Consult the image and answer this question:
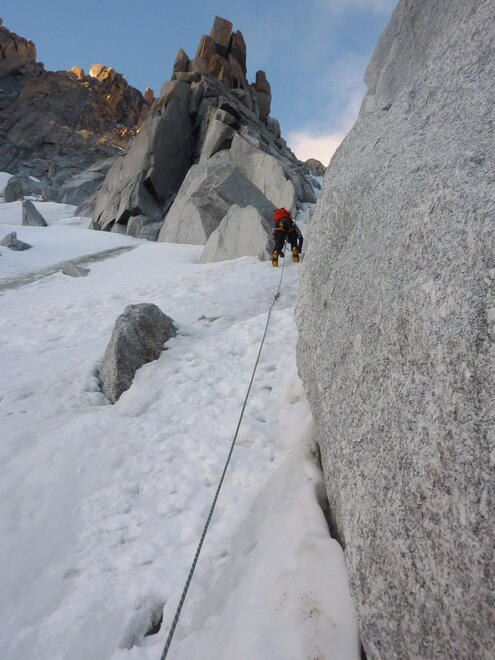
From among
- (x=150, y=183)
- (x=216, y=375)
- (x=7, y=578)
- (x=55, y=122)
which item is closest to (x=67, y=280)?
(x=216, y=375)

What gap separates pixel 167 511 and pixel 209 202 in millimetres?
17404

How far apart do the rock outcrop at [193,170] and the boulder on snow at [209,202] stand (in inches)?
2.0

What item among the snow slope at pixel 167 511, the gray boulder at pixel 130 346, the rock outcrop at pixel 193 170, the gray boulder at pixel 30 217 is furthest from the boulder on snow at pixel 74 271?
the gray boulder at pixel 30 217

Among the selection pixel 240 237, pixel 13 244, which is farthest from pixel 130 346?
pixel 13 244

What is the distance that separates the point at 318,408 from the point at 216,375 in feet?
9.12

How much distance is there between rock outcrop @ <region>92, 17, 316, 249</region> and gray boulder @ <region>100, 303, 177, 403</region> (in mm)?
12270

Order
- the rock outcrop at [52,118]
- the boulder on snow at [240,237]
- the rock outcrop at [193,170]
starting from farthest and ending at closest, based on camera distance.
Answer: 1. the rock outcrop at [52,118]
2. the rock outcrop at [193,170]
3. the boulder on snow at [240,237]

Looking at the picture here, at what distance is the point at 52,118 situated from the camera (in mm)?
63844

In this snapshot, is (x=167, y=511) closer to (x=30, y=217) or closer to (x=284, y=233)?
(x=284, y=233)

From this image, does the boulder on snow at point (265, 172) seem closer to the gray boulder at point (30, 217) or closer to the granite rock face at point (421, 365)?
the gray boulder at point (30, 217)

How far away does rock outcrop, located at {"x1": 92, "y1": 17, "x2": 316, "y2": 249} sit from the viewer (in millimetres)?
19000

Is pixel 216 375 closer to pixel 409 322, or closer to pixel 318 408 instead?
pixel 318 408

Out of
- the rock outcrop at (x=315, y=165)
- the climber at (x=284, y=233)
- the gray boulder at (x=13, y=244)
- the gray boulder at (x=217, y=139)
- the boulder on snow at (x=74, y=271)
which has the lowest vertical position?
the boulder on snow at (x=74, y=271)

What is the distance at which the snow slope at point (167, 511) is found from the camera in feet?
6.84
